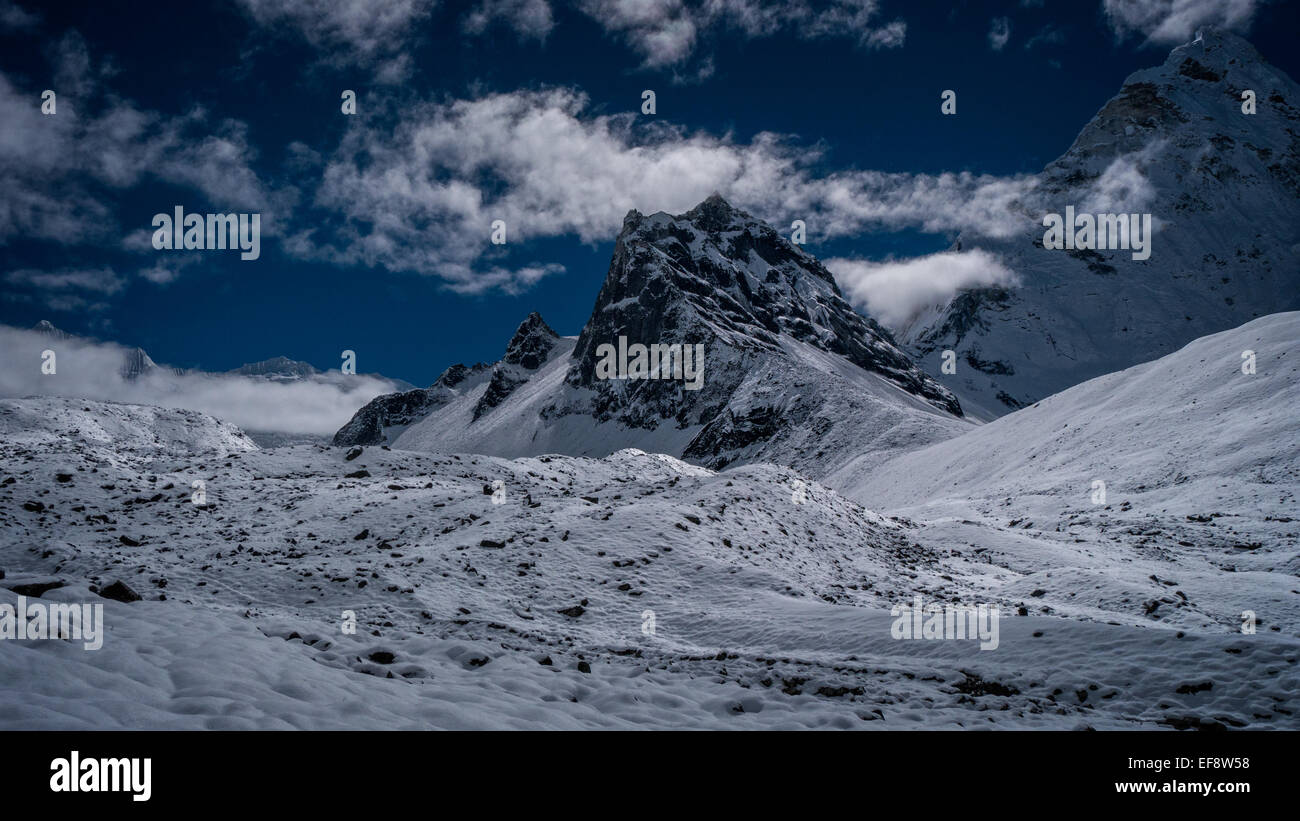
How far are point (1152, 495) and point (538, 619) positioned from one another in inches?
1271

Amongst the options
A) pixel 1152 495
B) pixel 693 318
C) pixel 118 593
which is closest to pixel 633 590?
pixel 118 593

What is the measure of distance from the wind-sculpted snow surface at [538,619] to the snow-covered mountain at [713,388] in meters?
60.7

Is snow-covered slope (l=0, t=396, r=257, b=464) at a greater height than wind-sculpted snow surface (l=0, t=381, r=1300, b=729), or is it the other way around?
snow-covered slope (l=0, t=396, r=257, b=464)

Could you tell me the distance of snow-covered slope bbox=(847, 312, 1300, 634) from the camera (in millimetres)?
17578

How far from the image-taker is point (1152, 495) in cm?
3134

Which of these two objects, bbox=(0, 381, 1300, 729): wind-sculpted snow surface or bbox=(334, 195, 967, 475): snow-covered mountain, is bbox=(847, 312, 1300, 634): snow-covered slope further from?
bbox=(334, 195, 967, 475): snow-covered mountain

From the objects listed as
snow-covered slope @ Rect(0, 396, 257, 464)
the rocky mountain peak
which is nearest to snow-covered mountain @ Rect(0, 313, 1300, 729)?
snow-covered slope @ Rect(0, 396, 257, 464)

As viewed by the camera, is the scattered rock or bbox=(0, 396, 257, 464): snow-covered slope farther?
bbox=(0, 396, 257, 464): snow-covered slope

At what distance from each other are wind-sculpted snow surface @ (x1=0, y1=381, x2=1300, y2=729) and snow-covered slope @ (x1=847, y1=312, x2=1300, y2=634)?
111cm

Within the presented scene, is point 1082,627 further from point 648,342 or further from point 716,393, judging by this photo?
point 648,342

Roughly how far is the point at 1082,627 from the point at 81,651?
16469 mm

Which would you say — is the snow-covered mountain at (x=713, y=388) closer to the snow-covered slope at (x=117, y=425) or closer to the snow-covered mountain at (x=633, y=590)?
the snow-covered mountain at (x=633, y=590)

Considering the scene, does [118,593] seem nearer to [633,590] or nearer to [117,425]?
[633,590]
